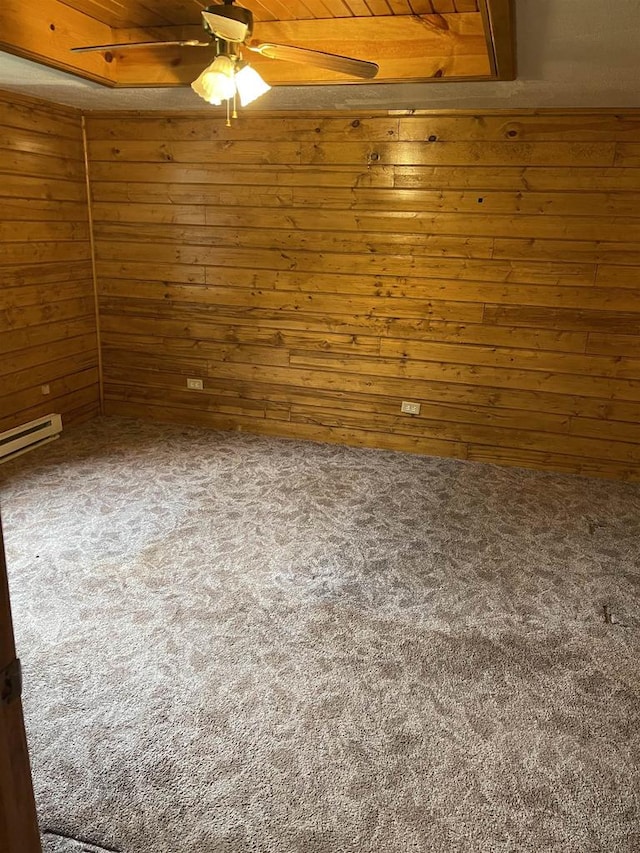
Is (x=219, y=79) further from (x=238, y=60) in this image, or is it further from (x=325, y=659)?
(x=325, y=659)

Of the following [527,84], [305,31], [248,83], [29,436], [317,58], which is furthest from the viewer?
[29,436]

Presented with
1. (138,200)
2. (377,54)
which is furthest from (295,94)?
(138,200)

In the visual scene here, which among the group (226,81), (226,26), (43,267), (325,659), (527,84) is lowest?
(325,659)

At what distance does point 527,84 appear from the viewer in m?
3.10

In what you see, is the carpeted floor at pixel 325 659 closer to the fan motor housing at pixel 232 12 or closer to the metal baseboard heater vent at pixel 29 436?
the metal baseboard heater vent at pixel 29 436

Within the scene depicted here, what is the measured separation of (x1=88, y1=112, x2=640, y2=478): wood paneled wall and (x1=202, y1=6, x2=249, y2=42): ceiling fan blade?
2057mm

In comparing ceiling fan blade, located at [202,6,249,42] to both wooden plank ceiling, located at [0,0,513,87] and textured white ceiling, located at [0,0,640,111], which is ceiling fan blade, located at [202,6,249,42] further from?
textured white ceiling, located at [0,0,640,111]

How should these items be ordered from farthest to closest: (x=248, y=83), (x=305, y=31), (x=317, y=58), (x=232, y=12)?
(x=305, y=31), (x=248, y=83), (x=317, y=58), (x=232, y=12)

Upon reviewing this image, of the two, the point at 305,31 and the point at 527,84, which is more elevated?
the point at 305,31

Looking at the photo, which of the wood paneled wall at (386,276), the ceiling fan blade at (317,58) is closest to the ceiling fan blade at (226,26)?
the ceiling fan blade at (317,58)

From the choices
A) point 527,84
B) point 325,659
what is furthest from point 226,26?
point 325,659

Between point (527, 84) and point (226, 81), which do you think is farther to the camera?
point (527, 84)

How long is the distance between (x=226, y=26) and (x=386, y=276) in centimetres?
235

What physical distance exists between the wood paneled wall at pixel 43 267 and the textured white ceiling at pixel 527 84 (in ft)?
0.83
